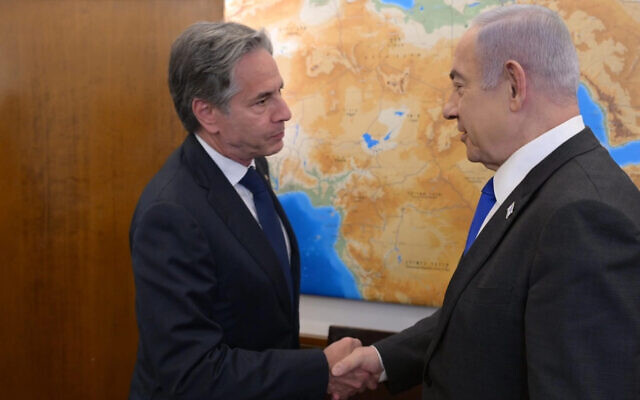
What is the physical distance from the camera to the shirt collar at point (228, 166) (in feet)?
5.99

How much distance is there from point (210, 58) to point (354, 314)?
52.6 inches

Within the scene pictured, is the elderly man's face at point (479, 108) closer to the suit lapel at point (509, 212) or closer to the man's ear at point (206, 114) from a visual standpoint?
the suit lapel at point (509, 212)

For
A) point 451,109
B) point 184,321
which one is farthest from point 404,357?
point 451,109

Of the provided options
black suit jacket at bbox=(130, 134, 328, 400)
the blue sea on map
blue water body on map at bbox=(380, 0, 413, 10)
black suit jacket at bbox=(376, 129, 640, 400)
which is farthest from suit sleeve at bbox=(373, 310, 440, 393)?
blue water body on map at bbox=(380, 0, 413, 10)

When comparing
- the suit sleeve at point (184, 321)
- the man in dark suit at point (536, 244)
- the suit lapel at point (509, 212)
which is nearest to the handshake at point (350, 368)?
the suit sleeve at point (184, 321)

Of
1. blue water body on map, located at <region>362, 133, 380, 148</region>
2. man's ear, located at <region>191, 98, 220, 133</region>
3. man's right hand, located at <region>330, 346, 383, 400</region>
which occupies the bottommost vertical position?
man's right hand, located at <region>330, 346, 383, 400</region>

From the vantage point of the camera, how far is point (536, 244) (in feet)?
3.77

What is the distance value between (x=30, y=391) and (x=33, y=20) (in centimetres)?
159

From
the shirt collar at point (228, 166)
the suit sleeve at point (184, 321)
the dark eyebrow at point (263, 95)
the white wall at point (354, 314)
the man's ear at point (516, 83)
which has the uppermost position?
the man's ear at point (516, 83)

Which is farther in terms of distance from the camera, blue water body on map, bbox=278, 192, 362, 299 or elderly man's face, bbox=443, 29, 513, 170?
blue water body on map, bbox=278, 192, 362, 299

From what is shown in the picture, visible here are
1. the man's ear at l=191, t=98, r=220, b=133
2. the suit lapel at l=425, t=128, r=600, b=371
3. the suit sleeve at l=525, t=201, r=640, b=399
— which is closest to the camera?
the suit sleeve at l=525, t=201, r=640, b=399

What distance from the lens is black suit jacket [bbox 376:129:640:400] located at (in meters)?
1.04

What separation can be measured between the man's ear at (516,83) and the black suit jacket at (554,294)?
0.13 metres

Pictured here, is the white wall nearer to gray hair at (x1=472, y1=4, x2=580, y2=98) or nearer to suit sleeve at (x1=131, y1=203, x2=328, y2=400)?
suit sleeve at (x1=131, y1=203, x2=328, y2=400)
